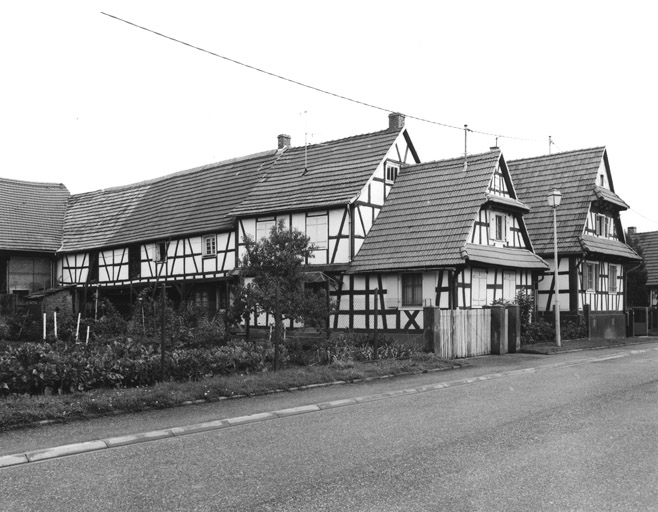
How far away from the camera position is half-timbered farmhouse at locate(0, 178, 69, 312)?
39219mm

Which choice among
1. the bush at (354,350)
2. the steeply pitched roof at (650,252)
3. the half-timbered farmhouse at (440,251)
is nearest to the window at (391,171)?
the half-timbered farmhouse at (440,251)

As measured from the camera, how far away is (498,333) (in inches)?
868

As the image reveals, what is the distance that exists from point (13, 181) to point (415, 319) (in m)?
31.7

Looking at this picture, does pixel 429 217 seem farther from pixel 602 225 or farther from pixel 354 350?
pixel 602 225

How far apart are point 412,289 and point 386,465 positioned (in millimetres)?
18090

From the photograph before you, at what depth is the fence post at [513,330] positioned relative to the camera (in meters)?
22.8

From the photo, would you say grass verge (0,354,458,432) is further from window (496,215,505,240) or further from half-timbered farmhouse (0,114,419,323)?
window (496,215,505,240)

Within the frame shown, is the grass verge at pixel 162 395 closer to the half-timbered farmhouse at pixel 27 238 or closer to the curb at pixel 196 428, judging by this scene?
the curb at pixel 196 428

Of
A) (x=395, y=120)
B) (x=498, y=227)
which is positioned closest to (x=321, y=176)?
(x=395, y=120)

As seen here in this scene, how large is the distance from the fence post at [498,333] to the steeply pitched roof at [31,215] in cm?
2790

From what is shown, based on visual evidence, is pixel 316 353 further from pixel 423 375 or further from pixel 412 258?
pixel 412 258

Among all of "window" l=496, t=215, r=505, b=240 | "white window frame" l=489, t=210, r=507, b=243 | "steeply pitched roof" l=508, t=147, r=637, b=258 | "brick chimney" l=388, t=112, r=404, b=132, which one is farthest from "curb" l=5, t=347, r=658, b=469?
"steeply pitched roof" l=508, t=147, r=637, b=258

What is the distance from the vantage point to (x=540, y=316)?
102ft

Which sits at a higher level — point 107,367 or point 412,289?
point 412,289
